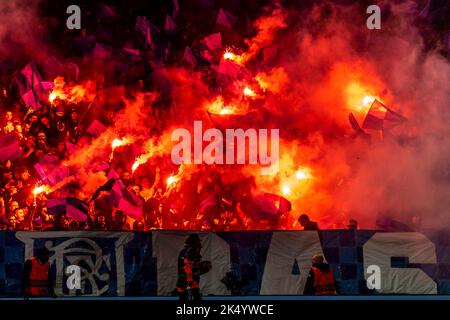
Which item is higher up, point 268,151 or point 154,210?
point 268,151

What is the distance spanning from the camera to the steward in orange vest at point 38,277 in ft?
26.8

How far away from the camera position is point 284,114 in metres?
13.7

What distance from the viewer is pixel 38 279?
8219 mm

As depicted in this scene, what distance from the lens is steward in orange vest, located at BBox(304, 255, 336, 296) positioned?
822 centimetres

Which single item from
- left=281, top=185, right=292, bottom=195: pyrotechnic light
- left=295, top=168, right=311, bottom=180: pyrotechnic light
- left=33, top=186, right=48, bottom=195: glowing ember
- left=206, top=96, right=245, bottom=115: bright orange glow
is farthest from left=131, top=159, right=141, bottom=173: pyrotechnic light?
left=295, top=168, right=311, bottom=180: pyrotechnic light

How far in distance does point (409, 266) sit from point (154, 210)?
4.59 m

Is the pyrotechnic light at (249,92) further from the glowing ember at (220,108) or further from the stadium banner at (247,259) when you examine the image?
the stadium banner at (247,259)

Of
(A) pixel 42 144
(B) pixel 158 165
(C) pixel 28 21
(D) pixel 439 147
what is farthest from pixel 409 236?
(C) pixel 28 21

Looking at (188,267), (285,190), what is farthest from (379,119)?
(188,267)

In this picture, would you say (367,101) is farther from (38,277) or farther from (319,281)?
(38,277)

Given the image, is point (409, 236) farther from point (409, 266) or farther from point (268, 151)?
point (268, 151)

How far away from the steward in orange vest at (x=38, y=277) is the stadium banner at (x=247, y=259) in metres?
0.32

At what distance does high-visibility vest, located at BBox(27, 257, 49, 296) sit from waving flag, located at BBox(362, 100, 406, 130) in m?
6.66

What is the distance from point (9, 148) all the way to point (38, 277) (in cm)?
397
